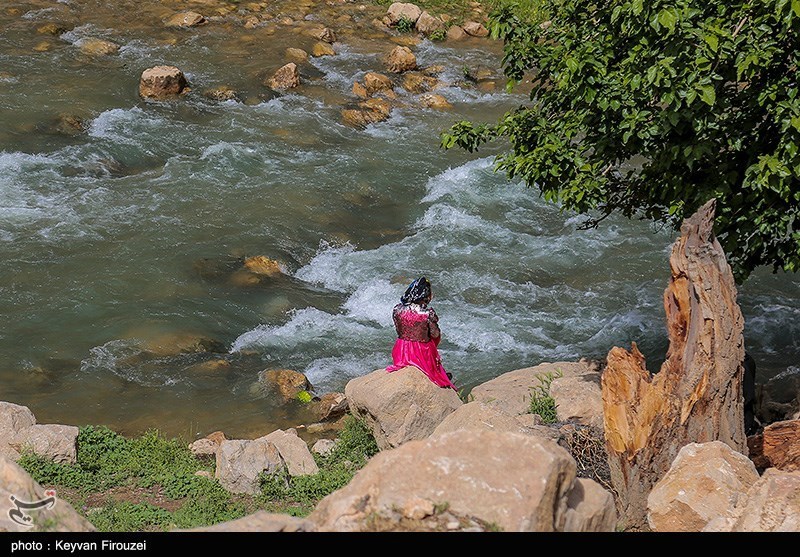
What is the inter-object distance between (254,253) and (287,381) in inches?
152

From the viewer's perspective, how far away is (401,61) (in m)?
25.4

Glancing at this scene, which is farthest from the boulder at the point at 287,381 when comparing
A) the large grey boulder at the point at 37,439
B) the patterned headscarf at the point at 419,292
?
the large grey boulder at the point at 37,439

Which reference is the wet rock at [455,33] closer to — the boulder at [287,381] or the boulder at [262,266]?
the boulder at [262,266]

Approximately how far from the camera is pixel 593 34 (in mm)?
10625

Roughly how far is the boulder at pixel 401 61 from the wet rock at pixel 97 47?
700 centimetres

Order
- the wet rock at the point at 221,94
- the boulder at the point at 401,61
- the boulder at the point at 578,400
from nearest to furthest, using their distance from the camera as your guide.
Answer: the boulder at the point at 578,400 < the wet rock at the point at 221,94 < the boulder at the point at 401,61

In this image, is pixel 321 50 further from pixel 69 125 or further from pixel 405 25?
pixel 69 125

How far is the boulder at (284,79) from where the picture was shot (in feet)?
77.0

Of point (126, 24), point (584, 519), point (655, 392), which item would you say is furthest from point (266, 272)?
point (126, 24)

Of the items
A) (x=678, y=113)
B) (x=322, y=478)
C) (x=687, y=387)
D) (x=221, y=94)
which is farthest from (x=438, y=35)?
(x=687, y=387)

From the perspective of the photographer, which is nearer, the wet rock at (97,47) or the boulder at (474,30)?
the wet rock at (97,47)

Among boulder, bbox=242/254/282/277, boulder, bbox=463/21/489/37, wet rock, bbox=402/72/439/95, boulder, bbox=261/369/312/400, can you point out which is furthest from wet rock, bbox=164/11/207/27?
boulder, bbox=261/369/312/400

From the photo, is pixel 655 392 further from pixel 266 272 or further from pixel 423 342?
pixel 266 272
